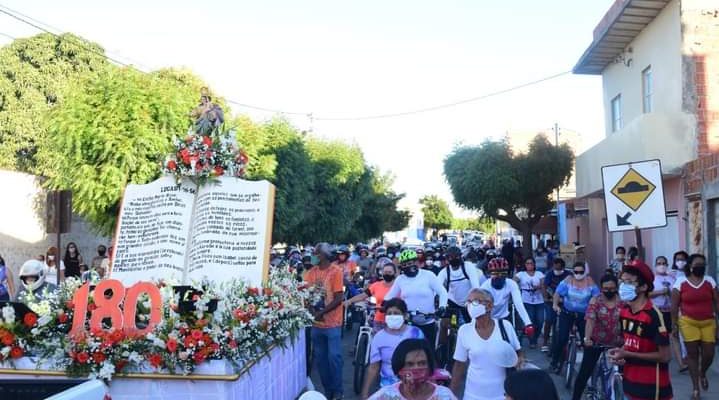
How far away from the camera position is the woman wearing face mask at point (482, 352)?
561 cm

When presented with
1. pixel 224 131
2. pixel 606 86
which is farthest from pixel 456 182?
pixel 224 131

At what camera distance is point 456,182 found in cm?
3372

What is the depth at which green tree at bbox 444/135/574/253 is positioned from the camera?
3206cm

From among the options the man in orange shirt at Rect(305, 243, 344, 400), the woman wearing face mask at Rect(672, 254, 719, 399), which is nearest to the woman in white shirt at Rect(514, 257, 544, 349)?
the woman wearing face mask at Rect(672, 254, 719, 399)

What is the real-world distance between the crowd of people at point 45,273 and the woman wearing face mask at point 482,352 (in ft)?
14.0

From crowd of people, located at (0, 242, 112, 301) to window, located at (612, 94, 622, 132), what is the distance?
14058mm

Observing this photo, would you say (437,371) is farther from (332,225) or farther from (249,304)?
(332,225)

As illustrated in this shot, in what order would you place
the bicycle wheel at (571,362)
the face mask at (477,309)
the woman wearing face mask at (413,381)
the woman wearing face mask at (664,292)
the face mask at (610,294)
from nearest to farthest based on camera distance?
the woman wearing face mask at (413,381) < the face mask at (477,309) < the face mask at (610,294) < the bicycle wheel at (571,362) < the woman wearing face mask at (664,292)

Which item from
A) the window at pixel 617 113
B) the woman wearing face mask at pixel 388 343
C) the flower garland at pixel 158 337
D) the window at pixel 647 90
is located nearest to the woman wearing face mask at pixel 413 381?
the woman wearing face mask at pixel 388 343

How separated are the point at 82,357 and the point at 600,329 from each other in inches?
214

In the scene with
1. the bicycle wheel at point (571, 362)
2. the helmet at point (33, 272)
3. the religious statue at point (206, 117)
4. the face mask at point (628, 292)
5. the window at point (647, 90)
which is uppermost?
the window at point (647, 90)

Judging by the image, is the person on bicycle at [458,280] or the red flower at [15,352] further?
the person on bicycle at [458,280]

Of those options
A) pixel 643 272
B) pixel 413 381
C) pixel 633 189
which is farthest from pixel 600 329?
pixel 413 381

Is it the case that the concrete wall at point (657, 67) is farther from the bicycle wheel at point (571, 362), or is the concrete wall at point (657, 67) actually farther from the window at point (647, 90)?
A: the bicycle wheel at point (571, 362)
